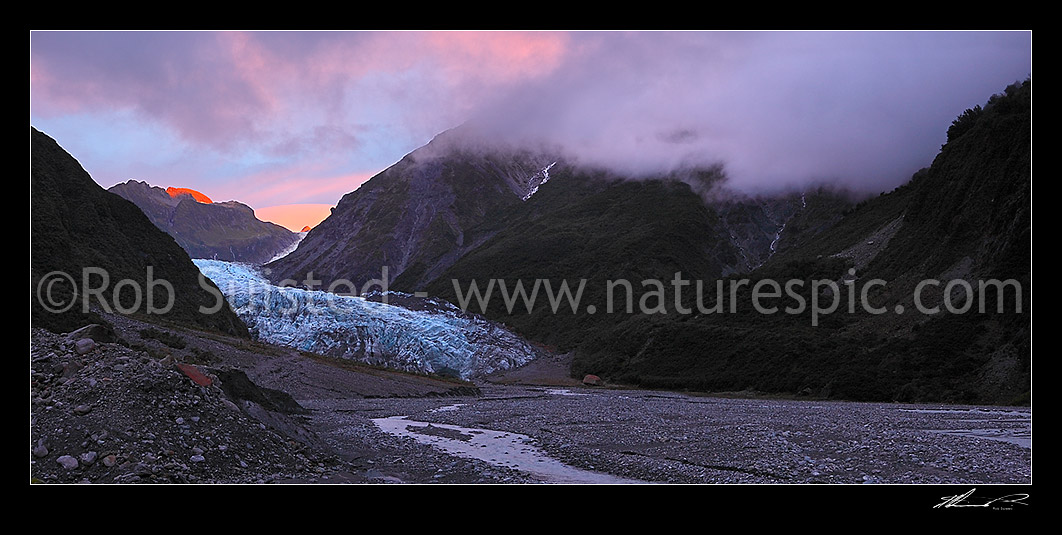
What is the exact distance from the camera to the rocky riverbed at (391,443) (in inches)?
539

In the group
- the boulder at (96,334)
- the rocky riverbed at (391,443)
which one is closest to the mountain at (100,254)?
the boulder at (96,334)

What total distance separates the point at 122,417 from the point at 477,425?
16.0m

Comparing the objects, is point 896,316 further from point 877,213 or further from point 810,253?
point 877,213

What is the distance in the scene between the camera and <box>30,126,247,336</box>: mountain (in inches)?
1834

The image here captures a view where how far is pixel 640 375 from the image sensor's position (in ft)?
242

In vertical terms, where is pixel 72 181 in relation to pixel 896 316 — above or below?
above

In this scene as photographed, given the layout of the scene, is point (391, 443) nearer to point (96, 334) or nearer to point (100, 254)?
point (96, 334)

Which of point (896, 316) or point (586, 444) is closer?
point (586, 444)

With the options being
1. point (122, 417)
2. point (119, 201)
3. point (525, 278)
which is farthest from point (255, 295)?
point (122, 417)

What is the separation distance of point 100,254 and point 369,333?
32336 mm

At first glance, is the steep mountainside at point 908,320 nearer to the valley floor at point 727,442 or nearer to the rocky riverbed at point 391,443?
the valley floor at point 727,442
